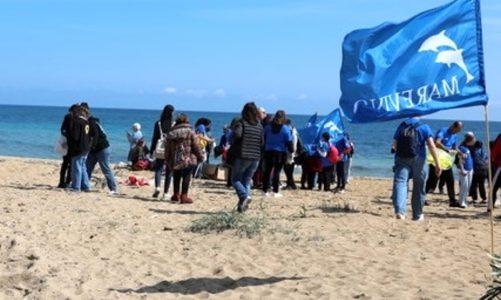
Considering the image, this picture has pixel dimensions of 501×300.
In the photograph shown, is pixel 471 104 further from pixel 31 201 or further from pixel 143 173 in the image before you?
pixel 143 173

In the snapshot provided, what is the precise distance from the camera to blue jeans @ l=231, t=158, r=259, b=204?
10.8m

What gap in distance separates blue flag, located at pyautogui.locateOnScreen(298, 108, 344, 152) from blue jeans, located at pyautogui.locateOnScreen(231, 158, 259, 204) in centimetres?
538

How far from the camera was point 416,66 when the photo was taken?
304 inches

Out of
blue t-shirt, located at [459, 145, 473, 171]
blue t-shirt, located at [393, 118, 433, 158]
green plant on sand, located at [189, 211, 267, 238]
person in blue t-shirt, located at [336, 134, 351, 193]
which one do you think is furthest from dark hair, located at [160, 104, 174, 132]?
blue t-shirt, located at [459, 145, 473, 171]

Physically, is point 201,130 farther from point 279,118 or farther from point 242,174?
point 242,174

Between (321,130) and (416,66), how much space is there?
352 inches

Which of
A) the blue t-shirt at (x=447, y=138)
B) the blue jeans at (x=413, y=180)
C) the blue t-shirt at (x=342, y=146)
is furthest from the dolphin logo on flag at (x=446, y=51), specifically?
the blue t-shirt at (x=342, y=146)

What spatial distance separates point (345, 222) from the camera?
1032cm

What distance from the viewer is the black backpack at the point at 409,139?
33.9ft

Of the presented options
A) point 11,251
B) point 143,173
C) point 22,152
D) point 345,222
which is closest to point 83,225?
point 11,251

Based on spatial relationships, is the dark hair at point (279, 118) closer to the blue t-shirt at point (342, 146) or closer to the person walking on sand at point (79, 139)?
the person walking on sand at point (79, 139)

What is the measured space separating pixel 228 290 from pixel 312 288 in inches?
28.9

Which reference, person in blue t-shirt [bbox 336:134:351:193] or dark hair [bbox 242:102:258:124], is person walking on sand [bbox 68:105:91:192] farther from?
person in blue t-shirt [bbox 336:134:351:193]

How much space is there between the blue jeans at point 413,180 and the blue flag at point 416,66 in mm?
2846
